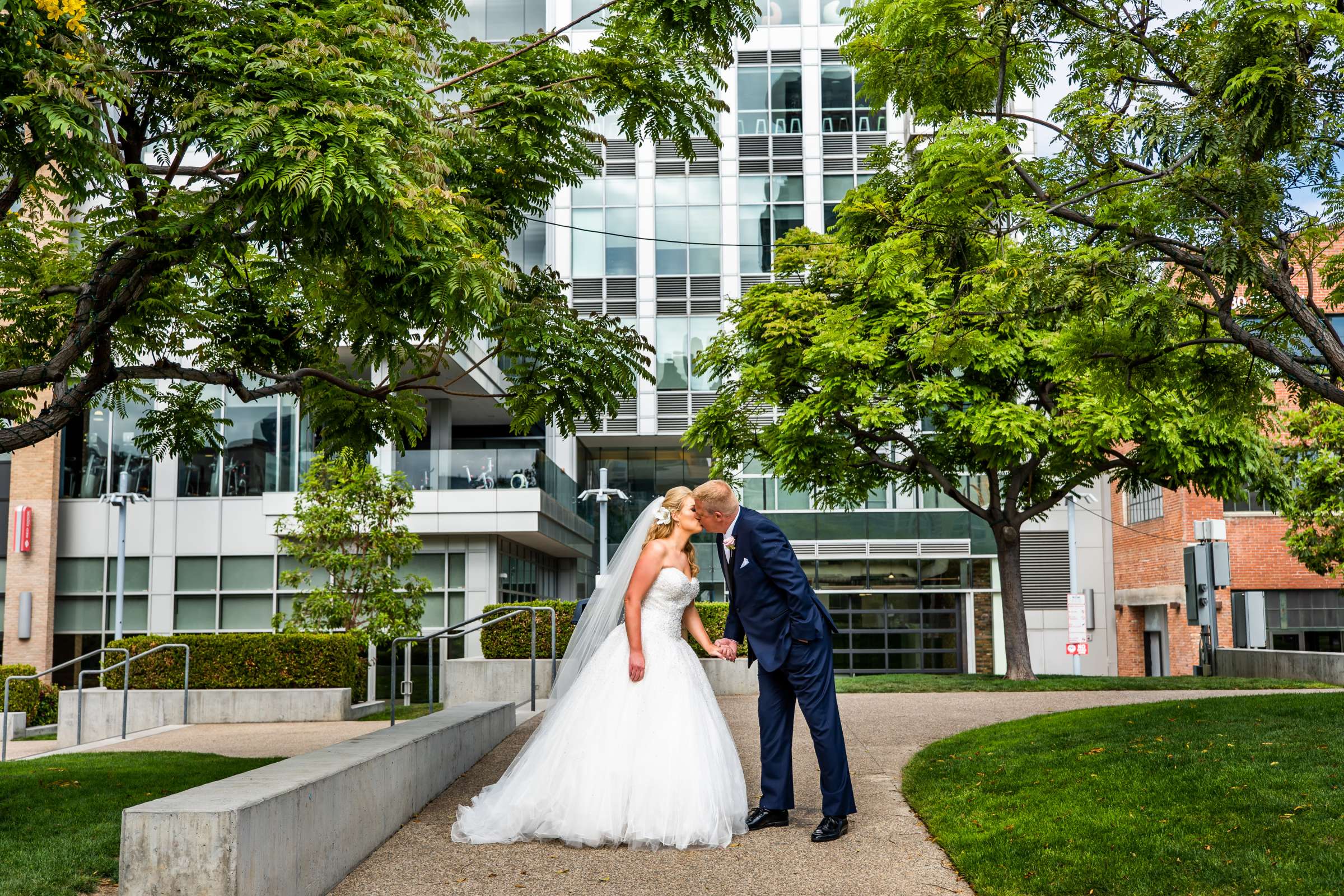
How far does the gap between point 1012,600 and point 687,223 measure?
58.5ft

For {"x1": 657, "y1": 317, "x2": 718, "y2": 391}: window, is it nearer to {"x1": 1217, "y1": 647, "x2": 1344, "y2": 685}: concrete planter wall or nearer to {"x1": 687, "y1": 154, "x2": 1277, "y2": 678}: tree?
{"x1": 687, "y1": 154, "x2": 1277, "y2": 678}: tree

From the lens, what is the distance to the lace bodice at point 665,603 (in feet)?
24.8

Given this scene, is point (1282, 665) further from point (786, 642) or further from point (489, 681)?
point (786, 642)

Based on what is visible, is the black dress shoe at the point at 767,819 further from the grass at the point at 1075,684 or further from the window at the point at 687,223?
the window at the point at 687,223

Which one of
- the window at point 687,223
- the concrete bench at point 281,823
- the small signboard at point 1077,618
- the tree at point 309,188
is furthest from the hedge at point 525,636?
the window at point 687,223

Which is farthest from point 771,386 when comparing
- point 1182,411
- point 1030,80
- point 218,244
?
point 218,244

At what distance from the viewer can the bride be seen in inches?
272

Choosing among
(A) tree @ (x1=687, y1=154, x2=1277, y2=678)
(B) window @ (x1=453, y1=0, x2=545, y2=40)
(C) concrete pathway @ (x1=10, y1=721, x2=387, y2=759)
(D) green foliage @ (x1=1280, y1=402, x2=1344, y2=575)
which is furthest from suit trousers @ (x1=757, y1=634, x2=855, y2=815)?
(B) window @ (x1=453, y1=0, x2=545, y2=40)

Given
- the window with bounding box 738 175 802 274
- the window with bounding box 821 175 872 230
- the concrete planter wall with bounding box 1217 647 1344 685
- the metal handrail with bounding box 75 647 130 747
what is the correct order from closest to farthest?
the metal handrail with bounding box 75 647 130 747
the concrete planter wall with bounding box 1217 647 1344 685
the window with bounding box 821 175 872 230
the window with bounding box 738 175 802 274

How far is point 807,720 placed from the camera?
6953 mm

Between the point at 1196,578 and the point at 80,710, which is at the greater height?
the point at 1196,578

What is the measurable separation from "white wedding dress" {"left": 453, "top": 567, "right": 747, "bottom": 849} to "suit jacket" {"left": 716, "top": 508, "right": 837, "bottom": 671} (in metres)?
0.45

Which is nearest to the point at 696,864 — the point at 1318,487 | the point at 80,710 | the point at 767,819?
the point at 767,819

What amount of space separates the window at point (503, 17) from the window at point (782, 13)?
5.58 metres
